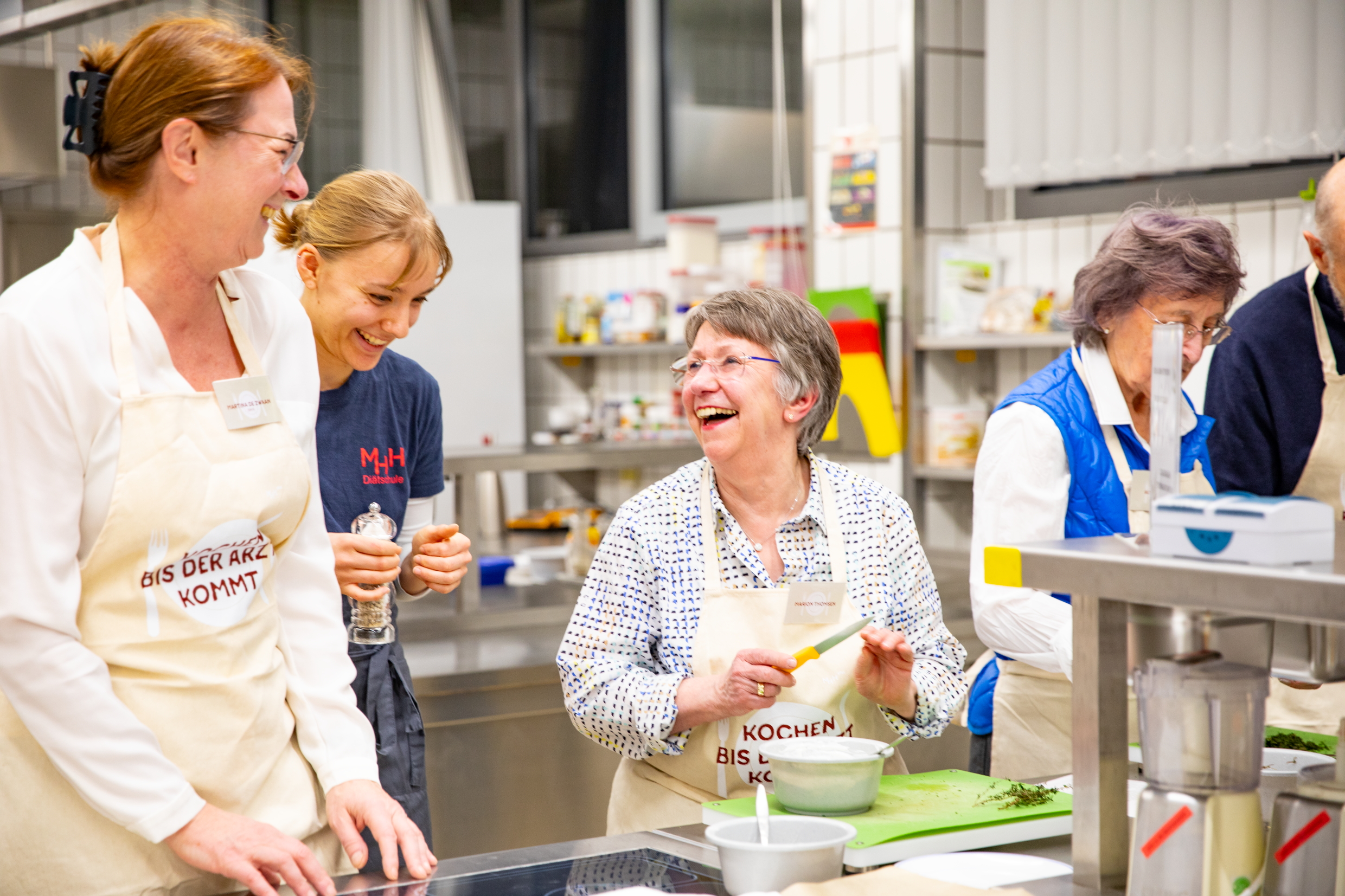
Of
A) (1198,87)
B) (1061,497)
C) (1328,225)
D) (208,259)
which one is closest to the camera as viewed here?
(208,259)

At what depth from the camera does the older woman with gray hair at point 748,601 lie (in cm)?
196

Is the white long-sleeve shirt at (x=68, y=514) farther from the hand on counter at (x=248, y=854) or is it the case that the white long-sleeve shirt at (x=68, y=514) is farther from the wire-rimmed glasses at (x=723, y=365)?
the wire-rimmed glasses at (x=723, y=365)

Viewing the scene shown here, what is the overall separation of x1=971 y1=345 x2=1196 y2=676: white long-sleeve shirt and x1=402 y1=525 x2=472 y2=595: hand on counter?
80 cm

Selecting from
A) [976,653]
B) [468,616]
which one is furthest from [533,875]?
[976,653]

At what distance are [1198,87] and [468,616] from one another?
234 cm

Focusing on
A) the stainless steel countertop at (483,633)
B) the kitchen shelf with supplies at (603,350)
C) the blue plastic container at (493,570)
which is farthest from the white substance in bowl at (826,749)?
the kitchen shelf with supplies at (603,350)

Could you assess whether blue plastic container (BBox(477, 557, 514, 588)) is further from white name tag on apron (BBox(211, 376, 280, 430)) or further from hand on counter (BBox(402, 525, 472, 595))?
white name tag on apron (BBox(211, 376, 280, 430))

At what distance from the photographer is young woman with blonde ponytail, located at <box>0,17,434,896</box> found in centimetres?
138

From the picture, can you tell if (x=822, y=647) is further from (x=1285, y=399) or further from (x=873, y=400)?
(x=873, y=400)

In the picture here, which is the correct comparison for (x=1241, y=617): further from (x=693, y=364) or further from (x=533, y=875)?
(x=693, y=364)

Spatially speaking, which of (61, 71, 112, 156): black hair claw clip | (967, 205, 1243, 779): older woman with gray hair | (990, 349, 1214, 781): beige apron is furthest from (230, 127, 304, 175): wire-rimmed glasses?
(990, 349, 1214, 781): beige apron

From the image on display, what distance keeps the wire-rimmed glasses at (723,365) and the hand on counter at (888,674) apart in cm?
45

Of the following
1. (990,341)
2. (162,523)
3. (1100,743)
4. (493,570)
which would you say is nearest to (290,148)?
(162,523)

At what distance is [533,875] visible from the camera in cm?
150
